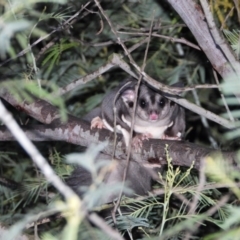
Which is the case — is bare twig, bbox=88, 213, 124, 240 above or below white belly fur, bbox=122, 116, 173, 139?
above

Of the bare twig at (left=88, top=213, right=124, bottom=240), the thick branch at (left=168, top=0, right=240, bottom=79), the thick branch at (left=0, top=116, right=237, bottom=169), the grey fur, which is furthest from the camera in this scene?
the grey fur

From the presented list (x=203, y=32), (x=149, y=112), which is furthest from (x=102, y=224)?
(x=149, y=112)

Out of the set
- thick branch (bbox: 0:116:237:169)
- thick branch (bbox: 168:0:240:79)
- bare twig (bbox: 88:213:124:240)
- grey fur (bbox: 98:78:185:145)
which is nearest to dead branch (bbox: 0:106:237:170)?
thick branch (bbox: 0:116:237:169)

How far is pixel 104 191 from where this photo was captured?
1.61 metres

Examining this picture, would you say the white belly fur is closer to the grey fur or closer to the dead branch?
the grey fur

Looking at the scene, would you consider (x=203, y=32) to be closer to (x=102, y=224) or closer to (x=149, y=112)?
(x=149, y=112)

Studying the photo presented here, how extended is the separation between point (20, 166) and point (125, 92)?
1723mm

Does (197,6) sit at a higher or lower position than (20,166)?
higher

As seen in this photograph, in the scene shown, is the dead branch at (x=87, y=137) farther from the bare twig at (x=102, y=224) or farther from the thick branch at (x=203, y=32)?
the bare twig at (x=102, y=224)

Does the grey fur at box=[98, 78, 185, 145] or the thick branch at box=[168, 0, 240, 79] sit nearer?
the thick branch at box=[168, 0, 240, 79]

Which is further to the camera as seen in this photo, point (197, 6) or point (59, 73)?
point (59, 73)

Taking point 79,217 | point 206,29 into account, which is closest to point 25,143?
point 79,217

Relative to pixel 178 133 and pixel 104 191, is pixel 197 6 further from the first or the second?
pixel 104 191

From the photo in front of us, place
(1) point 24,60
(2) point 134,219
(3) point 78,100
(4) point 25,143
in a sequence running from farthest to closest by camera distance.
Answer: (3) point 78,100
(1) point 24,60
(2) point 134,219
(4) point 25,143
